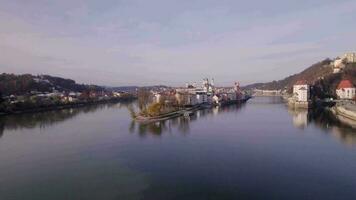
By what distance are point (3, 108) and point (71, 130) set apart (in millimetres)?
5538

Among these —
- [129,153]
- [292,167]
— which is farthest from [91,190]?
[292,167]

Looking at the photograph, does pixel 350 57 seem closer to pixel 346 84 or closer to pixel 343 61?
pixel 343 61

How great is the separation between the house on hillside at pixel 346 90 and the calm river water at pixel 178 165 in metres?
12.0

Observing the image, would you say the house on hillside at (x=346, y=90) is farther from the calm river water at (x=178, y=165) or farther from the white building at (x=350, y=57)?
the calm river water at (x=178, y=165)

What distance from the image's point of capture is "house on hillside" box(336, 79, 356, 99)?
19.1m


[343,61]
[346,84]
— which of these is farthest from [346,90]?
[343,61]

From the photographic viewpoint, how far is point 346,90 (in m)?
19.3

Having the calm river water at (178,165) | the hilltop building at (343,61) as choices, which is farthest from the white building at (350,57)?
the calm river water at (178,165)

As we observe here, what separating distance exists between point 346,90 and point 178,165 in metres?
17.1

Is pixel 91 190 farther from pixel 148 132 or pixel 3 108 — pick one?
pixel 3 108

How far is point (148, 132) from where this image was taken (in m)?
8.52

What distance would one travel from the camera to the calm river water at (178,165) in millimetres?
3842

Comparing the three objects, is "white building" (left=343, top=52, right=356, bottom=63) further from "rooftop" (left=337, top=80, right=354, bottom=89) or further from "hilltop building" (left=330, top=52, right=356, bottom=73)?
"rooftop" (left=337, top=80, right=354, bottom=89)

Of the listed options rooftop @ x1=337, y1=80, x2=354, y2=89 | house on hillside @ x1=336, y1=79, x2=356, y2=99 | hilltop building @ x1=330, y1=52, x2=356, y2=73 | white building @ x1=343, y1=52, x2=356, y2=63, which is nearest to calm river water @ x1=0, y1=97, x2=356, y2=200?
house on hillside @ x1=336, y1=79, x2=356, y2=99
